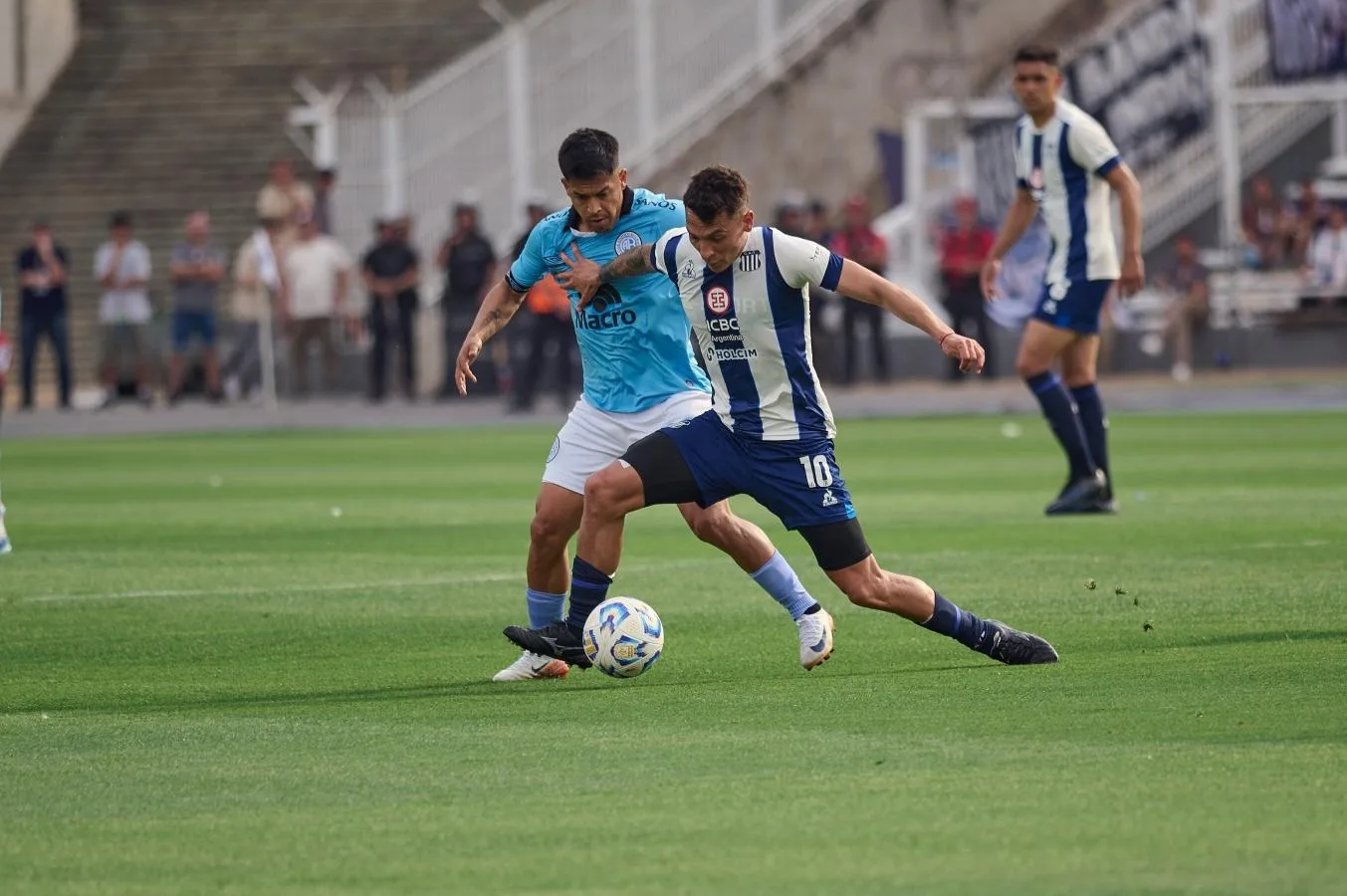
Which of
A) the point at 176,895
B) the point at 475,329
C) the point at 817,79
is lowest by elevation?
the point at 176,895

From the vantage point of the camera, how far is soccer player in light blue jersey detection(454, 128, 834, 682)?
354 inches

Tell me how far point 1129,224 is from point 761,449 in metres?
5.94

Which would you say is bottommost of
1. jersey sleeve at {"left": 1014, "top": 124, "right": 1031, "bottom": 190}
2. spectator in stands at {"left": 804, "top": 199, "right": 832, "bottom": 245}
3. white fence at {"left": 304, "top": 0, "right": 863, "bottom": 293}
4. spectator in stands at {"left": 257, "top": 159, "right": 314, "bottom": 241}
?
jersey sleeve at {"left": 1014, "top": 124, "right": 1031, "bottom": 190}

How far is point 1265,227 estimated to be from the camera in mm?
33438

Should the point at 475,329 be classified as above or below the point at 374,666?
above

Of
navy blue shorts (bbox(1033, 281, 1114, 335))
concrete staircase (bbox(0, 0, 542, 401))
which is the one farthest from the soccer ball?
concrete staircase (bbox(0, 0, 542, 401))

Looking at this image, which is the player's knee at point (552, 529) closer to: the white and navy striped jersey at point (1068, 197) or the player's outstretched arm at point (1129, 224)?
the player's outstretched arm at point (1129, 224)

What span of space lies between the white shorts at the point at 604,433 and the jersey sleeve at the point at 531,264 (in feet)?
1.77

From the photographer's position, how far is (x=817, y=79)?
3591 cm

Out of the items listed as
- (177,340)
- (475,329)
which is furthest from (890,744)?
(177,340)

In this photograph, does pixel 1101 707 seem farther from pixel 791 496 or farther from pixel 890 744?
pixel 791 496

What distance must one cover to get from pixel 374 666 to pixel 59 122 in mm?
33601

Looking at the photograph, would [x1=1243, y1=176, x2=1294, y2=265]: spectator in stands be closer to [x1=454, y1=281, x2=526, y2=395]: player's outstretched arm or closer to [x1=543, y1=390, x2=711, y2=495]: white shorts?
[x1=454, y1=281, x2=526, y2=395]: player's outstretched arm

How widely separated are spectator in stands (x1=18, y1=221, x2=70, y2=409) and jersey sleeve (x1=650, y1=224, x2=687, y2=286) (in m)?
22.3
